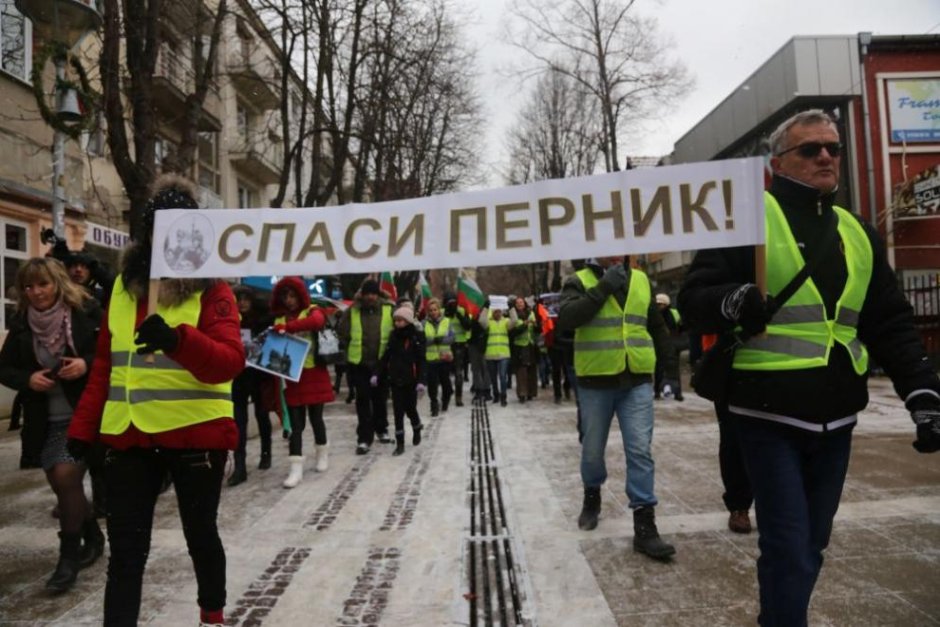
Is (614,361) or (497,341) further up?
(497,341)

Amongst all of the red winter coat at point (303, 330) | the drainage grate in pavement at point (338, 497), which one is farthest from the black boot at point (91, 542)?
the red winter coat at point (303, 330)

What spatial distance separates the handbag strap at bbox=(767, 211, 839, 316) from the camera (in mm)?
2404

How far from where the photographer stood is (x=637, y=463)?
13.7 ft

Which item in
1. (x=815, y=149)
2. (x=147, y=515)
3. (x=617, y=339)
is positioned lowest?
(x=147, y=515)

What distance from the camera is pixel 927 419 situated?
232 cm

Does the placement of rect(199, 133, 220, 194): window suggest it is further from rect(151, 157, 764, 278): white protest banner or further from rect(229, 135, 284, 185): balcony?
rect(151, 157, 764, 278): white protest banner

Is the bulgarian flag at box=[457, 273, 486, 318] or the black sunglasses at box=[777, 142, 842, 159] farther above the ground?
the bulgarian flag at box=[457, 273, 486, 318]

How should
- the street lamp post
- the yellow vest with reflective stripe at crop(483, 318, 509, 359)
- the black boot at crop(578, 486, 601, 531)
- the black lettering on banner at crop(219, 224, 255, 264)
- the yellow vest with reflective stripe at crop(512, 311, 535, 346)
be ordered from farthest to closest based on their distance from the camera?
1. the yellow vest with reflective stripe at crop(512, 311, 535, 346)
2. the yellow vest with reflective stripe at crop(483, 318, 509, 359)
3. the street lamp post
4. the black boot at crop(578, 486, 601, 531)
5. the black lettering on banner at crop(219, 224, 255, 264)

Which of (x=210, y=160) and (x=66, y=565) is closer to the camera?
(x=66, y=565)

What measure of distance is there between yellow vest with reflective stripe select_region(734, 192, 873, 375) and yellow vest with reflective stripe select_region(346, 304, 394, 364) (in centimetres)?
567

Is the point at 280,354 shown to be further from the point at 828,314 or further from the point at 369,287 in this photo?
the point at 828,314

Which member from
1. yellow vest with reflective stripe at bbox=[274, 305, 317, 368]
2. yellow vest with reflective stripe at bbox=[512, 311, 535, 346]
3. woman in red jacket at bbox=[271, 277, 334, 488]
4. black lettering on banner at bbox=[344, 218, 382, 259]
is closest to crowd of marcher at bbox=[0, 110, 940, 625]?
black lettering on banner at bbox=[344, 218, 382, 259]

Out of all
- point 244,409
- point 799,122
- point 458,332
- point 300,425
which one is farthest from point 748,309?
point 458,332

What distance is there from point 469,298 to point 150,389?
11019 millimetres
